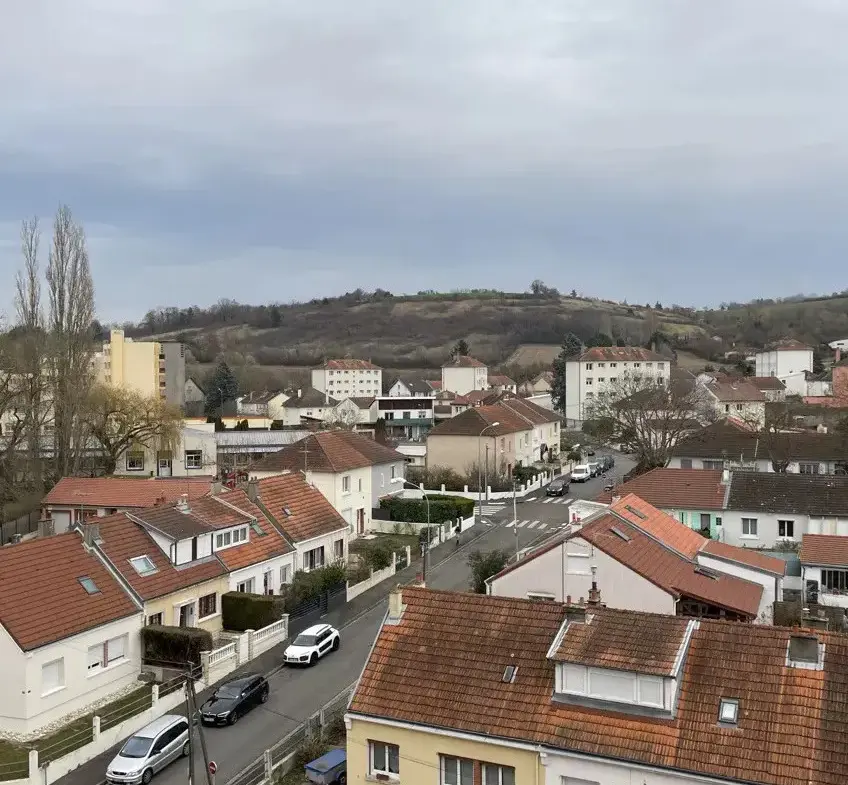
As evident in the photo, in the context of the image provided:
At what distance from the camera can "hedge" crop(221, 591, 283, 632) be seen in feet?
94.9

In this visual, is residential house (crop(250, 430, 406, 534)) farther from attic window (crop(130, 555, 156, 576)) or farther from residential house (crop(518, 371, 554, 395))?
residential house (crop(518, 371, 554, 395))

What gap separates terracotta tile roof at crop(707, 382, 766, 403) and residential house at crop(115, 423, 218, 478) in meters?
60.4

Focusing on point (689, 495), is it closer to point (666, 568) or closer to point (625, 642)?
point (666, 568)

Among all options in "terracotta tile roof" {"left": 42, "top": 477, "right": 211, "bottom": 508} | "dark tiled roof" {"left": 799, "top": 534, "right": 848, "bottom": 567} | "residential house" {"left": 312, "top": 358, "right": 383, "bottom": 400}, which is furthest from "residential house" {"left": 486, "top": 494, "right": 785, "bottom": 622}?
"residential house" {"left": 312, "top": 358, "right": 383, "bottom": 400}

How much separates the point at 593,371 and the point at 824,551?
85.2 metres

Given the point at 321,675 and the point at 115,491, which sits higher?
the point at 115,491

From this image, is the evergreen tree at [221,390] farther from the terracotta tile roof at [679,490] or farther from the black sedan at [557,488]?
the terracotta tile roof at [679,490]

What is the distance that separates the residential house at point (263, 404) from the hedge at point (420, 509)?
68777 mm

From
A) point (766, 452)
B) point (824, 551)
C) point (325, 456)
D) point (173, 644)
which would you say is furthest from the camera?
point (766, 452)

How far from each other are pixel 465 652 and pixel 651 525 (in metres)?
14.8

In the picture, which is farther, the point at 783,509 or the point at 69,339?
the point at 69,339

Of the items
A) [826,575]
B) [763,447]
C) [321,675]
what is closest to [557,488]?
[763,447]

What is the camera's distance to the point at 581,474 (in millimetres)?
63844

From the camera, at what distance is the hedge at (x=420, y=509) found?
46.5 meters
